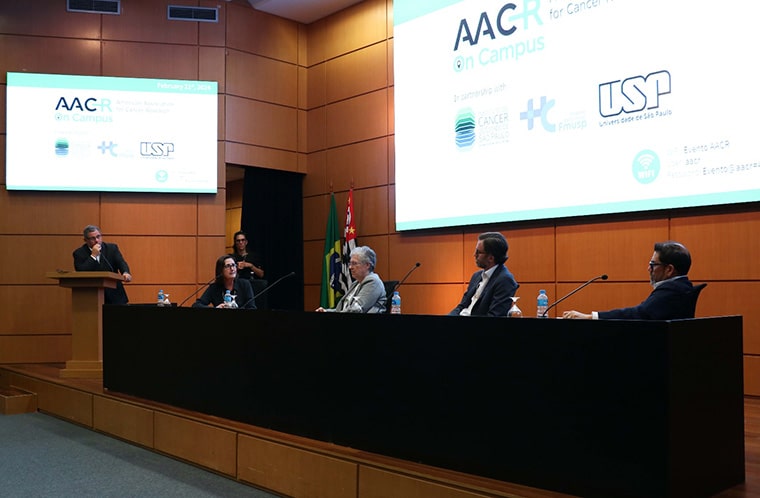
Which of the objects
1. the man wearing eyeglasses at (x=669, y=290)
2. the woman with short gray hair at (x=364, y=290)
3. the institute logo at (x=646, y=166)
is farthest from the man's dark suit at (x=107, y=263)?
the man wearing eyeglasses at (x=669, y=290)

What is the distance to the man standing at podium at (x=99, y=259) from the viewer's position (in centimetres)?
586

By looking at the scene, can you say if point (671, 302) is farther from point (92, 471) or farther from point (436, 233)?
point (436, 233)

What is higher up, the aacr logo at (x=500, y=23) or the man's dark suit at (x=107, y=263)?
the aacr logo at (x=500, y=23)

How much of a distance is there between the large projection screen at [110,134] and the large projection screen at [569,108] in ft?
6.94

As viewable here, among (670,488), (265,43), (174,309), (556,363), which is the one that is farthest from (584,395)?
(265,43)

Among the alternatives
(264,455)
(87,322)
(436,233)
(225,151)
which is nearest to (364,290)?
(264,455)

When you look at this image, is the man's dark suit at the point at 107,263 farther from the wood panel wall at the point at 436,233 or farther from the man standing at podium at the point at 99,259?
the wood panel wall at the point at 436,233

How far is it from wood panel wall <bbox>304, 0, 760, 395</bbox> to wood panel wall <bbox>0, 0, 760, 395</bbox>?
0.02 m

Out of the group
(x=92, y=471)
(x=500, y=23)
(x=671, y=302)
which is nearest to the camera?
(x=671, y=302)

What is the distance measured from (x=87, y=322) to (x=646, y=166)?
4174 millimetres

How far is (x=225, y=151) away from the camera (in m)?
7.62

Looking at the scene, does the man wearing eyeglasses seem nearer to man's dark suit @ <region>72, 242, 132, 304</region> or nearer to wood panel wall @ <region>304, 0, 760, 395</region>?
wood panel wall @ <region>304, 0, 760, 395</region>

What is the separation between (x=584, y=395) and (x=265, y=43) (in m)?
6.69

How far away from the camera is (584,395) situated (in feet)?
7.20
